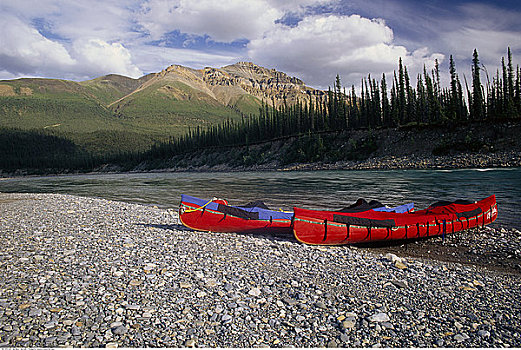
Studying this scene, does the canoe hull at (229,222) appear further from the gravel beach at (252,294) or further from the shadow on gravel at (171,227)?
the gravel beach at (252,294)

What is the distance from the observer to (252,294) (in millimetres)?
6285

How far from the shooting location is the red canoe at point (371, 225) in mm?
10135

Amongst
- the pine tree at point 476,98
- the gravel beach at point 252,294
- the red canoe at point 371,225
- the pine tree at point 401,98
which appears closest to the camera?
the gravel beach at point 252,294

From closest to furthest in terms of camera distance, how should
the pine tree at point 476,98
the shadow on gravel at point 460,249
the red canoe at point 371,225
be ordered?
the shadow on gravel at point 460,249
the red canoe at point 371,225
the pine tree at point 476,98

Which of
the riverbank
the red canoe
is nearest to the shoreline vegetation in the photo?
the riverbank

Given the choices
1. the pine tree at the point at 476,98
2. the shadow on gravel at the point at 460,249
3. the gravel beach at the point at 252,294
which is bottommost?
the shadow on gravel at the point at 460,249

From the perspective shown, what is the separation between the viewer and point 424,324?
5254 mm

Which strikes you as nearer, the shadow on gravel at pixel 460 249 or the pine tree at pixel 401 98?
the shadow on gravel at pixel 460 249

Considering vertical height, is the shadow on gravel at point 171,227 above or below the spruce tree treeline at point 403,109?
below

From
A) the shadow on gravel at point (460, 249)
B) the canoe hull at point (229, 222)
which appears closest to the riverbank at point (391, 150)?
the shadow on gravel at point (460, 249)

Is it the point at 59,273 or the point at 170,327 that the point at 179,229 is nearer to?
the point at 59,273

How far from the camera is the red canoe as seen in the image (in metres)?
10.1

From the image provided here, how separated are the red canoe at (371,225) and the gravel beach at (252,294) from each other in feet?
1.43

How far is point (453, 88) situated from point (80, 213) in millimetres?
83308
